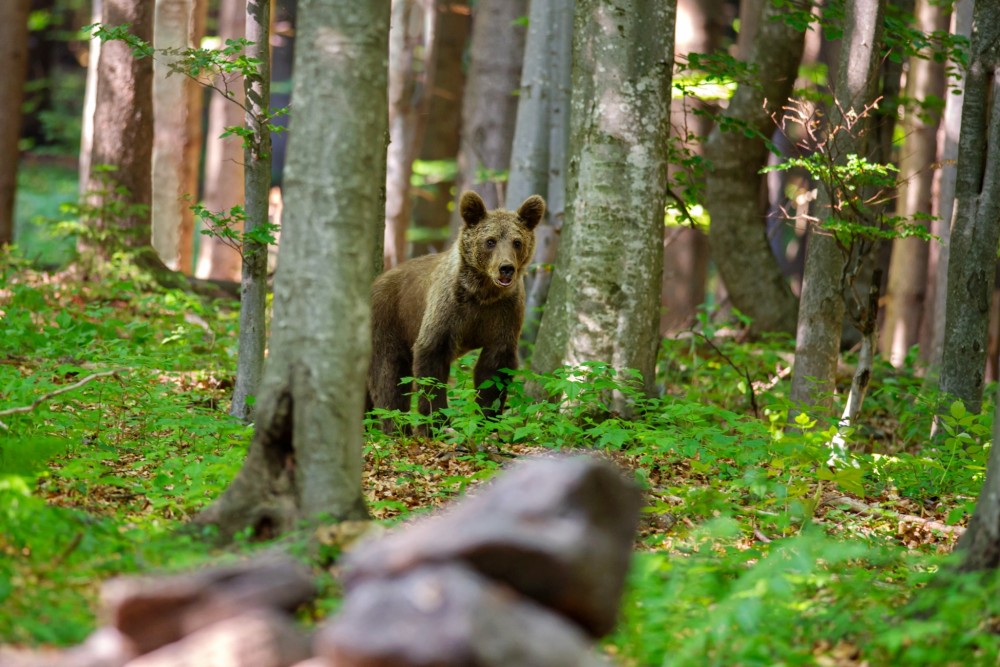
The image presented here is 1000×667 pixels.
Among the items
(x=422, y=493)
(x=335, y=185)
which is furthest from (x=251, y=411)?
(x=335, y=185)

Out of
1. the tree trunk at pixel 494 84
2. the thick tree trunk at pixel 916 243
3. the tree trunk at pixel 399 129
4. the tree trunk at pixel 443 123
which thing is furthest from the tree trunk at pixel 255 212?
the tree trunk at pixel 443 123

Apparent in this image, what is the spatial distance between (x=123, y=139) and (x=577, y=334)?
743cm

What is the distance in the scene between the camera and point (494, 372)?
9117 mm

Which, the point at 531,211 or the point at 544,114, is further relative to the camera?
the point at 544,114

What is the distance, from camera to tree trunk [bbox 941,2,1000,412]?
8.90 metres

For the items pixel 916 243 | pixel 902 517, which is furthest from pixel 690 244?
pixel 902 517

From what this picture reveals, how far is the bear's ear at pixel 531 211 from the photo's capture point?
9359mm

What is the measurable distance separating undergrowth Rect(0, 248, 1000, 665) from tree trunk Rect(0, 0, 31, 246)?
9.96 ft

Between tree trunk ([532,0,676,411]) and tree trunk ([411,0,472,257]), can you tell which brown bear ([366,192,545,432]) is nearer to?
tree trunk ([532,0,676,411])

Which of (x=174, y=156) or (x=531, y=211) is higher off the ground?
(x=174, y=156)

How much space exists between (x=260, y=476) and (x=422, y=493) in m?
1.98

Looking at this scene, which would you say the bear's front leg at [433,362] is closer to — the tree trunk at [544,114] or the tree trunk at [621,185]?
the tree trunk at [621,185]

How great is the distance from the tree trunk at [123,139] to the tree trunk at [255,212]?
572cm

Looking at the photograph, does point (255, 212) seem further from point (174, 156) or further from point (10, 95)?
point (174, 156)
